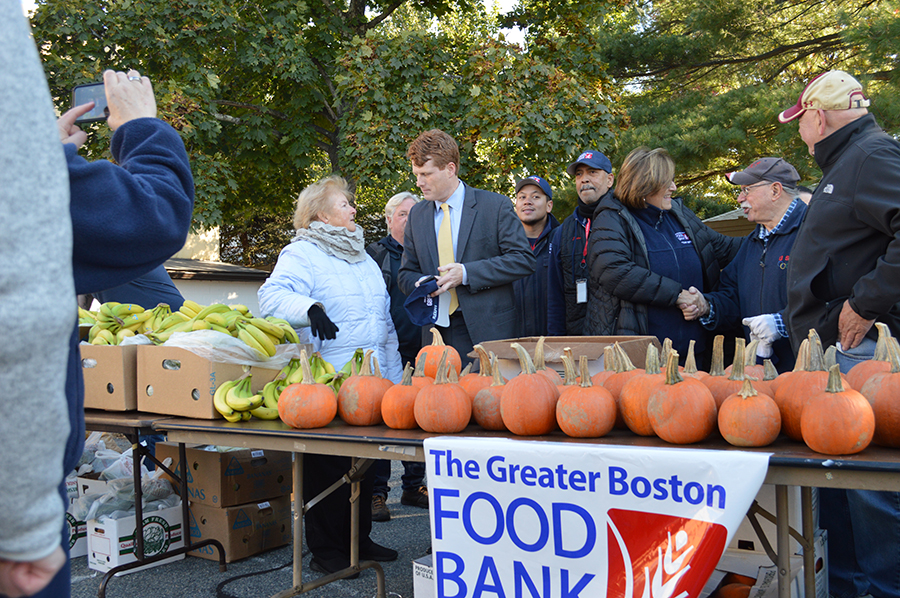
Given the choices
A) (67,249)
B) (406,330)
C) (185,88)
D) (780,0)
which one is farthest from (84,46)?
(67,249)

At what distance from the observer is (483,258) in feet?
13.1

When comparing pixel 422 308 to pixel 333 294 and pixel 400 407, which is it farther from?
pixel 400 407

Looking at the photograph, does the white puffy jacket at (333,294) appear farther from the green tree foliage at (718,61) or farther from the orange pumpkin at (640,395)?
the green tree foliage at (718,61)

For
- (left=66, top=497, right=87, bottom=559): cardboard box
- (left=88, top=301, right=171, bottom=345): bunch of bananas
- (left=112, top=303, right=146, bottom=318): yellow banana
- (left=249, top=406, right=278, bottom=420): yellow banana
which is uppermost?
(left=112, top=303, right=146, bottom=318): yellow banana

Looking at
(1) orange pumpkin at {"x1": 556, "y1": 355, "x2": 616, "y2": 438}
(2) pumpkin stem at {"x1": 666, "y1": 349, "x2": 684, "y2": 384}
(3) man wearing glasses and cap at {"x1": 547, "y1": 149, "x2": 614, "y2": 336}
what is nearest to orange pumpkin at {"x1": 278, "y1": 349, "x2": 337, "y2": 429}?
(1) orange pumpkin at {"x1": 556, "y1": 355, "x2": 616, "y2": 438}

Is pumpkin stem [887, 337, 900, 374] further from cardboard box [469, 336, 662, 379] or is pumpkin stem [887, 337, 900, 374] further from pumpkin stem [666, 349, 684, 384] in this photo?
cardboard box [469, 336, 662, 379]

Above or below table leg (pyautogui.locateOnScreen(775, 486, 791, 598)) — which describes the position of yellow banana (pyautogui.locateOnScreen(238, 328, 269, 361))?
above

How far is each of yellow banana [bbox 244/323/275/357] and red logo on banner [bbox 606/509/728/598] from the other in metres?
1.77

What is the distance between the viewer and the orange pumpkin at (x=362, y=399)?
264cm

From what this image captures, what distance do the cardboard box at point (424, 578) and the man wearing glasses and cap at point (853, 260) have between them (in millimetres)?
1653

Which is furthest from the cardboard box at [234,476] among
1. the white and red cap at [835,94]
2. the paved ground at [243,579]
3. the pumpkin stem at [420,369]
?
the white and red cap at [835,94]

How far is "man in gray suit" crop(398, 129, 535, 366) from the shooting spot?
3844mm

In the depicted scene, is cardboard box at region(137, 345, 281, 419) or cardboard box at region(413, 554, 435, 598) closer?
cardboard box at region(413, 554, 435, 598)

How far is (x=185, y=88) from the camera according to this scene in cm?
1005
